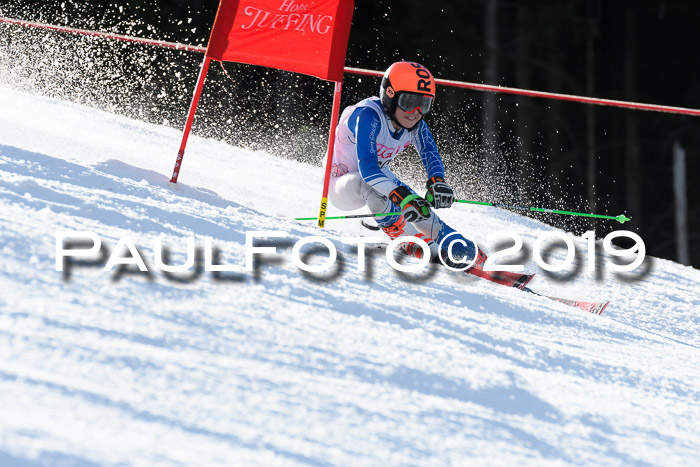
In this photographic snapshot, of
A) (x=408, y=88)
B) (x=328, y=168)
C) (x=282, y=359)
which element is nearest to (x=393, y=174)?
(x=328, y=168)

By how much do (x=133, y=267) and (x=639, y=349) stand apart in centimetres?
182

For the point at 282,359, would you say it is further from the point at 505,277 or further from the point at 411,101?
the point at 411,101

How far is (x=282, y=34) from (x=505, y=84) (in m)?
11.6

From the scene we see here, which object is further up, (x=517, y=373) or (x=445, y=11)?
(x=445, y=11)

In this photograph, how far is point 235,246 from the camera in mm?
3150

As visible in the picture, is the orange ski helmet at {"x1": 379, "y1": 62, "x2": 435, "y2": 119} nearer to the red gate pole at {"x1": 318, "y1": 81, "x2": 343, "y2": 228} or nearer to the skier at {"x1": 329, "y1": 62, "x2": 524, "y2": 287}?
the skier at {"x1": 329, "y1": 62, "x2": 524, "y2": 287}

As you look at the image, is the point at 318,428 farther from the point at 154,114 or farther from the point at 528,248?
the point at 154,114

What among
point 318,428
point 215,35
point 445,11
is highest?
point 445,11

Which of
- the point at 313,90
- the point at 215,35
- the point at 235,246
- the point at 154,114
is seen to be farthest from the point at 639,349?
the point at 313,90

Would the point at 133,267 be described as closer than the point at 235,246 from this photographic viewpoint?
Yes

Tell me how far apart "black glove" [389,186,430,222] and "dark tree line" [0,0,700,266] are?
4.01 metres

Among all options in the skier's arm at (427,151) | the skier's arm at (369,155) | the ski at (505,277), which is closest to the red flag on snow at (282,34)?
the skier's arm at (369,155)

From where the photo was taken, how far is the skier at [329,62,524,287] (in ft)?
13.3

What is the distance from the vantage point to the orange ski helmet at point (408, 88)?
4.15 m
